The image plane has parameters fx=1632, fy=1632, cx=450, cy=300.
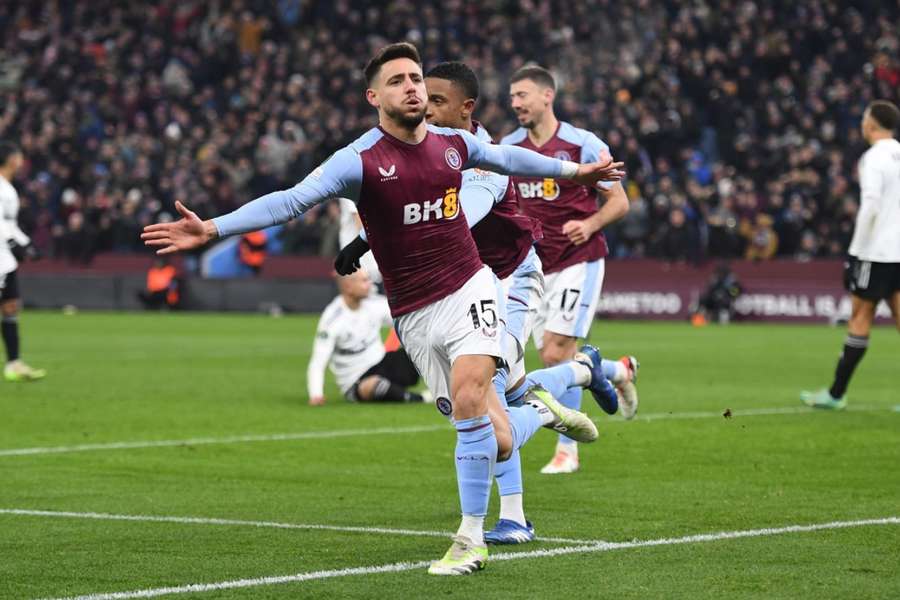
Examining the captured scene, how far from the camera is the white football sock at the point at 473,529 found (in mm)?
7023

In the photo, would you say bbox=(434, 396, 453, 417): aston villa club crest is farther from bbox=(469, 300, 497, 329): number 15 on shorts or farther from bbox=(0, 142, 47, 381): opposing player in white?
bbox=(0, 142, 47, 381): opposing player in white

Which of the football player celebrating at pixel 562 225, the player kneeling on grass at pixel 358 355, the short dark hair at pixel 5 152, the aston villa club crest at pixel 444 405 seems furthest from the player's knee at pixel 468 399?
the short dark hair at pixel 5 152

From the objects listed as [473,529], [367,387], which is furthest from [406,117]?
[367,387]

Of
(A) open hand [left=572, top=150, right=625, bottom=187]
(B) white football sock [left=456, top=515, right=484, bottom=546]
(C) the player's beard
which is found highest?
(C) the player's beard

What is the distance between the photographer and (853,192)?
30.1m

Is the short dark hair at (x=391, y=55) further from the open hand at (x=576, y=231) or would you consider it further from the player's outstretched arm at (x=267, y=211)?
the open hand at (x=576, y=231)

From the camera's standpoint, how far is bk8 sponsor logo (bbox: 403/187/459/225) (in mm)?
7211

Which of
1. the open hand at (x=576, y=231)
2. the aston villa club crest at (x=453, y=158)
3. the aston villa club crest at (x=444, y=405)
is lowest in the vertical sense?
the aston villa club crest at (x=444, y=405)

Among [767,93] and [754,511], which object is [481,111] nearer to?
[767,93]

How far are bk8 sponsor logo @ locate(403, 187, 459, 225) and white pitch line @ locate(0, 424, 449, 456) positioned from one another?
5437mm

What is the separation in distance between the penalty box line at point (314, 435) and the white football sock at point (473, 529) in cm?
549

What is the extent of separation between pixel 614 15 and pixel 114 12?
571 inches

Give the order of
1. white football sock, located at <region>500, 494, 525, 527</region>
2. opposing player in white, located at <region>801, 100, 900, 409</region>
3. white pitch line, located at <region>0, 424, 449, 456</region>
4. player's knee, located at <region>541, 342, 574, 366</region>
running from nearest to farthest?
white football sock, located at <region>500, 494, 525, 527</region> → player's knee, located at <region>541, 342, 574, 366</region> → white pitch line, located at <region>0, 424, 449, 456</region> → opposing player in white, located at <region>801, 100, 900, 409</region>

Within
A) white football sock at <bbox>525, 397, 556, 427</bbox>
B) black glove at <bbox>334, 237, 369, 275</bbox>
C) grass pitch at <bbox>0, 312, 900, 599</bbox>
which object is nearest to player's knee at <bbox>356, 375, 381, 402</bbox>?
grass pitch at <bbox>0, 312, 900, 599</bbox>
